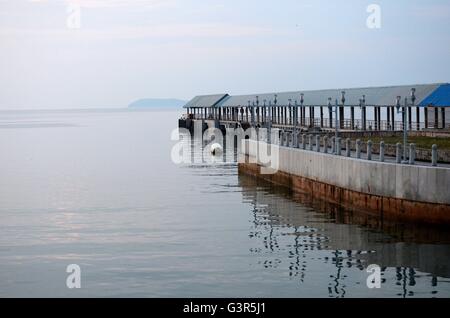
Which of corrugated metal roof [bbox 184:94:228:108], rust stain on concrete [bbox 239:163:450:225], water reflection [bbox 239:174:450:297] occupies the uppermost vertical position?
corrugated metal roof [bbox 184:94:228:108]

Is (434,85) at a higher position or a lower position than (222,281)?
higher

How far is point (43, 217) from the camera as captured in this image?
140ft

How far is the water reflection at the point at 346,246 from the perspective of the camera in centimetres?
2762

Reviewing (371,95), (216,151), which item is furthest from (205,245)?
(216,151)

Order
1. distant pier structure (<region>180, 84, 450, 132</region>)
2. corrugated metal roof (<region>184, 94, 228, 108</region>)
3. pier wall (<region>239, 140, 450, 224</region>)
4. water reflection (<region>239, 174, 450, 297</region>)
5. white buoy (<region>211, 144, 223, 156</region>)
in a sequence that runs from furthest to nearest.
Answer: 1. corrugated metal roof (<region>184, 94, 228, 108</region>)
2. white buoy (<region>211, 144, 223, 156</region>)
3. distant pier structure (<region>180, 84, 450, 132</region>)
4. pier wall (<region>239, 140, 450, 224</region>)
5. water reflection (<region>239, 174, 450, 297</region>)

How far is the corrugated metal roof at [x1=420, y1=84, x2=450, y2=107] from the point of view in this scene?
67.6m

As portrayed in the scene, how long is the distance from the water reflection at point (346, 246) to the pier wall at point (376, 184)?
1.97 feet

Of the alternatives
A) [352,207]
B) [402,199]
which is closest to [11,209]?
[352,207]

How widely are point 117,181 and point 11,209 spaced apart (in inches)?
636

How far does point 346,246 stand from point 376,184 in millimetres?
5769

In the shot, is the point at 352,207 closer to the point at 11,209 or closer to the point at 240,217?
the point at 240,217

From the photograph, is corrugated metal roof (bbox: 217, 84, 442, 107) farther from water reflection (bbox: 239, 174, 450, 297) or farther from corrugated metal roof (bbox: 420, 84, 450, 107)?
water reflection (bbox: 239, 174, 450, 297)

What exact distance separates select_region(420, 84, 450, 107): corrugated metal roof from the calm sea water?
18.9 metres

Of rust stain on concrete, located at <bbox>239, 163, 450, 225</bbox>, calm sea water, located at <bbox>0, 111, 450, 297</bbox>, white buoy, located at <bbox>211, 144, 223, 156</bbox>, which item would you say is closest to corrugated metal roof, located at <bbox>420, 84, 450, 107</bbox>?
calm sea water, located at <bbox>0, 111, 450, 297</bbox>
